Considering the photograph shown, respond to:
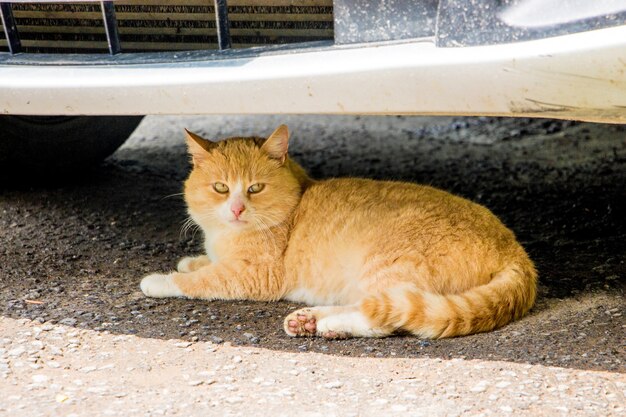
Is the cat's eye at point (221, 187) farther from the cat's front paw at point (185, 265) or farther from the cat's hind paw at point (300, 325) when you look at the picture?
the cat's hind paw at point (300, 325)

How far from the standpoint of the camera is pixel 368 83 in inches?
107

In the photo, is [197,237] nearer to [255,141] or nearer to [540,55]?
[255,141]

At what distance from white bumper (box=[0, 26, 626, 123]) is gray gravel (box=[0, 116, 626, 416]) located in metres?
0.81

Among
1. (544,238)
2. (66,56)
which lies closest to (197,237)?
(66,56)

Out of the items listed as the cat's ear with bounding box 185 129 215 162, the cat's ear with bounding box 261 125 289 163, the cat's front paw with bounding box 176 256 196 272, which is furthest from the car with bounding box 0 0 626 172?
the cat's front paw with bounding box 176 256 196 272

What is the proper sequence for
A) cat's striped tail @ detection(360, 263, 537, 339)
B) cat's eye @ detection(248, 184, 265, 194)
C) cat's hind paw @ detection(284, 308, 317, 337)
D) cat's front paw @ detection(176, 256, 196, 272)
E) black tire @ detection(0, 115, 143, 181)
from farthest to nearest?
black tire @ detection(0, 115, 143, 181)
cat's front paw @ detection(176, 256, 196, 272)
cat's eye @ detection(248, 184, 265, 194)
cat's hind paw @ detection(284, 308, 317, 337)
cat's striped tail @ detection(360, 263, 537, 339)

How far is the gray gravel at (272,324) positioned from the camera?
2.60 m

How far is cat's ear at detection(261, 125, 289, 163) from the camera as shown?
3654mm

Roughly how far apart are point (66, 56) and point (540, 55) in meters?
1.83

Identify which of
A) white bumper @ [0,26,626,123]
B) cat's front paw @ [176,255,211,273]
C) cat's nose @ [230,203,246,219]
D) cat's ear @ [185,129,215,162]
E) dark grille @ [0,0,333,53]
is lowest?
cat's front paw @ [176,255,211,273]

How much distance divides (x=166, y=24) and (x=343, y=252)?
1.15 m

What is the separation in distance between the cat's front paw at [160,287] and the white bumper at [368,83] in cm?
77

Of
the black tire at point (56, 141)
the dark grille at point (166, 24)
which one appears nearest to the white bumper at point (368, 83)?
the dark grille at point (166, 24)

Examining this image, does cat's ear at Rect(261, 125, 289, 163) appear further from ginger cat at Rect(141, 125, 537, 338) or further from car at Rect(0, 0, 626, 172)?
car at Rect(0, 0, 626, 172)
